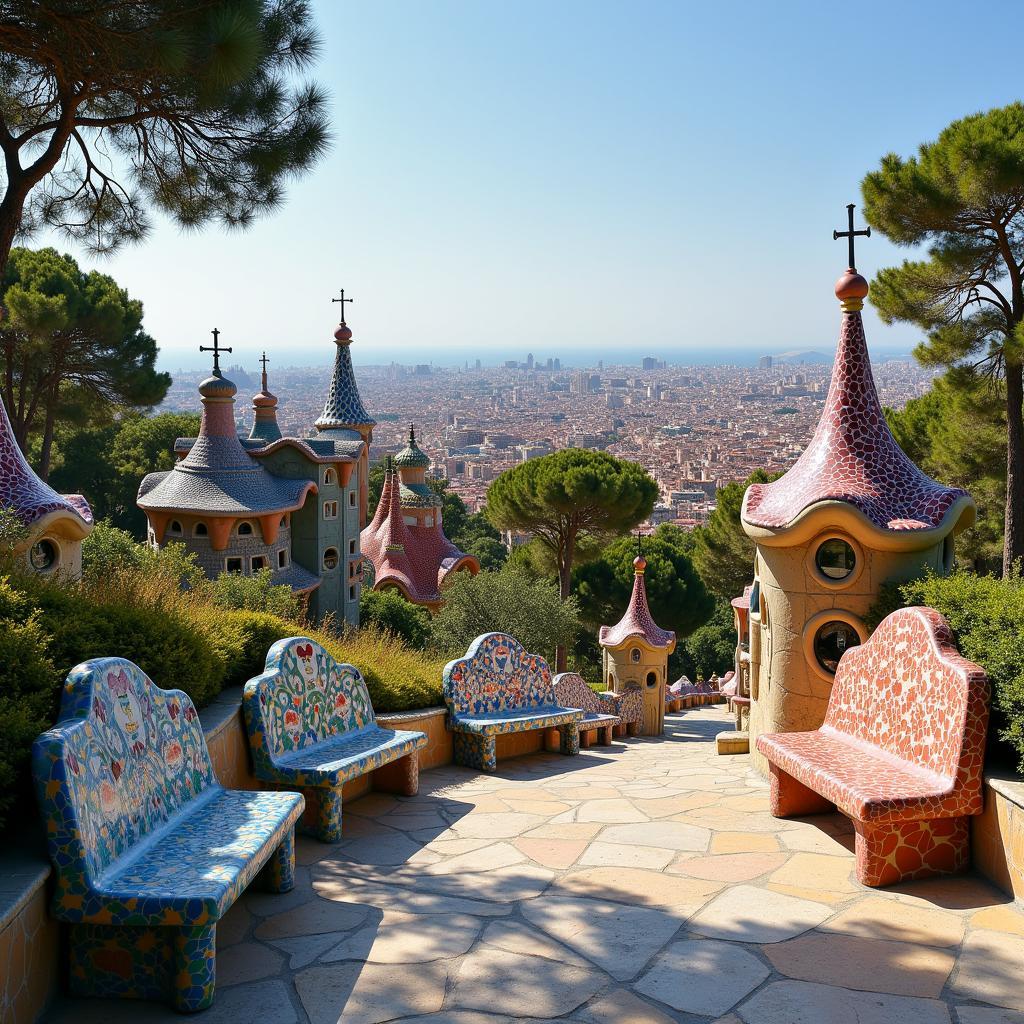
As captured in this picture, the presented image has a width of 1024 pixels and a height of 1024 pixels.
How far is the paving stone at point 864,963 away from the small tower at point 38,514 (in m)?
5.93

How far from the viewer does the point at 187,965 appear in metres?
3.25

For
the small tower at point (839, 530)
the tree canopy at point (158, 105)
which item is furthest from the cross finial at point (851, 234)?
the tree canopy at point (158, 105)

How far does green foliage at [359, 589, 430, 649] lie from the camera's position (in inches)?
879

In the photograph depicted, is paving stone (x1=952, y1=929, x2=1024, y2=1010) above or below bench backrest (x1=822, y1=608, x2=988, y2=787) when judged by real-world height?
below

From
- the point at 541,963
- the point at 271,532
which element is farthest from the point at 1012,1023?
the point at 271,532

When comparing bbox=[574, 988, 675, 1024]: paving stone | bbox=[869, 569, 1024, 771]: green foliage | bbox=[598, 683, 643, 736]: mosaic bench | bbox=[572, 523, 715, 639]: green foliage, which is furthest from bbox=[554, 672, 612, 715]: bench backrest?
bbox=[572, 523, 715, 639]: green foliage

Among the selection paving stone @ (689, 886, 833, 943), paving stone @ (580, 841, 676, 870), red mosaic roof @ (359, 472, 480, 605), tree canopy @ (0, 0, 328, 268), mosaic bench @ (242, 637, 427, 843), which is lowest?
red mosaic roof @ (359, 472, 480, 605)

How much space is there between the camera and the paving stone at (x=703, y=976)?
11.0ft

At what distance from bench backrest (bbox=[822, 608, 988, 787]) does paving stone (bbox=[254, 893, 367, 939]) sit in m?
2.72

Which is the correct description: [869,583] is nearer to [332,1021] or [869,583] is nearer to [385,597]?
[332,1021]

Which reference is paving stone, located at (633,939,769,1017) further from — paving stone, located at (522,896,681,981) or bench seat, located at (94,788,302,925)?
bench seat, located at (94,788,302,925)

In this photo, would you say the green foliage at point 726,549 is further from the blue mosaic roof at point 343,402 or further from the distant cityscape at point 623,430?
the distant cityscape at point 623,430

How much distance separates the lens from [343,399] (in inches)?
958

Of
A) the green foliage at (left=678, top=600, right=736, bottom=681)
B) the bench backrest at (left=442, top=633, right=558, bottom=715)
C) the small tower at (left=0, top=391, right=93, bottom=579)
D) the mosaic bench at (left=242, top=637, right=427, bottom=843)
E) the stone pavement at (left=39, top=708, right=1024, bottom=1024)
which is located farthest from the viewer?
the green foliage at (left=678, top=600, right=736, bottom=681)
